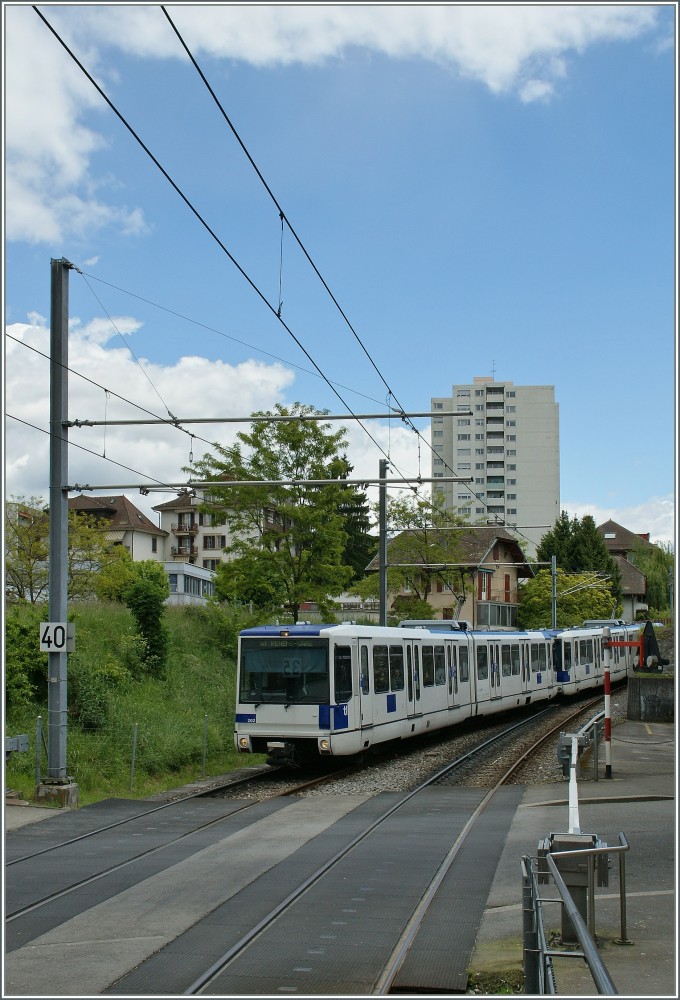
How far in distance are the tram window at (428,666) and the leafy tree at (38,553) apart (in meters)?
14.5

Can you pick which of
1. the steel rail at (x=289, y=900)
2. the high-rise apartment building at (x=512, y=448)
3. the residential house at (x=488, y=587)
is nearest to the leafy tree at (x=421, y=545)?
the residential house at (x=488, y=587)

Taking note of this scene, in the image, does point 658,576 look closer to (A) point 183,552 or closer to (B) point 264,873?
(A) point 183,552

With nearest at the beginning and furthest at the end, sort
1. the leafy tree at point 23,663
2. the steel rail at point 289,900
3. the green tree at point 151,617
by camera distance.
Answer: the steel rail at point 289,900, the leafy tree at point 23,663, the green tree at point 151,617

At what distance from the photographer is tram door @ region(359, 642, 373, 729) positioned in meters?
19.9

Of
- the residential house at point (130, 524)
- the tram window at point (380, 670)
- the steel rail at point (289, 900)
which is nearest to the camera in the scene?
the steel rail at point (289, 900)

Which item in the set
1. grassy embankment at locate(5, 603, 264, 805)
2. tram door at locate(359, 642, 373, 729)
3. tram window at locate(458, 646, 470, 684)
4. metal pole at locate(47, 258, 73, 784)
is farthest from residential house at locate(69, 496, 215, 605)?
metal pole at locate(47, 258, 73, 784)

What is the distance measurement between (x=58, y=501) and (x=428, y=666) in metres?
11.0

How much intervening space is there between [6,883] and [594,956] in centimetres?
833

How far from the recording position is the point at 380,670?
69.1 ft

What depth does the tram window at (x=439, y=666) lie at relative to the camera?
2533 centimetres

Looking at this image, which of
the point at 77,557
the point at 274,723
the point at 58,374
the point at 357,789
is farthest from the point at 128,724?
the point at 77,557

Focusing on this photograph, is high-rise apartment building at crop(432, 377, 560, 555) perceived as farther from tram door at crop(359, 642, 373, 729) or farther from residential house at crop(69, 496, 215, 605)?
A: tram door at crop(359, 642, 373, 729)

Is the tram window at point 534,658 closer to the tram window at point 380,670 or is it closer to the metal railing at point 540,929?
the tram window at point 380,670

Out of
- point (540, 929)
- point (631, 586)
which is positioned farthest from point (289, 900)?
point (631, 586)
